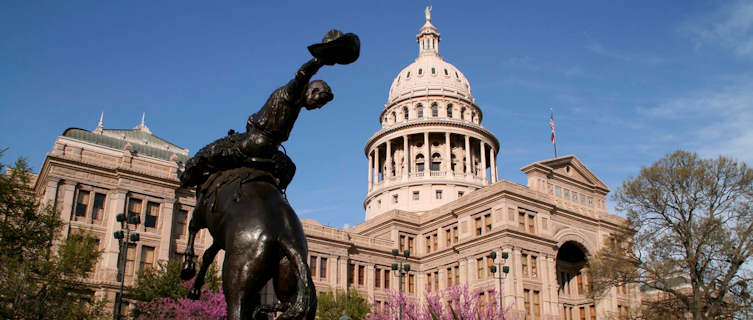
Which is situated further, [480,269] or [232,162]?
[480,269]

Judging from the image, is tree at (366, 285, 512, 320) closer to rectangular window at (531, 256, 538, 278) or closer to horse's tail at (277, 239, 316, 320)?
rectangular window at (531, 256, 538, 278)

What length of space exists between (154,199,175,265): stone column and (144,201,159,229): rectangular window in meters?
0.34

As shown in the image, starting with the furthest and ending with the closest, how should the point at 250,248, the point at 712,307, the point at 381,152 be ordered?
the point at 381,152
the point at 712,307
the point at 250,248

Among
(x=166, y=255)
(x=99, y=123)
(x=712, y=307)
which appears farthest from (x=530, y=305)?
(x=99, y=123)

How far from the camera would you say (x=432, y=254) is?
59031 mm

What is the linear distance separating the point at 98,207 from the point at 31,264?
17.7 meters

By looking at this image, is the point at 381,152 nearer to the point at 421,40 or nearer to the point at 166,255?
the point at 421,40

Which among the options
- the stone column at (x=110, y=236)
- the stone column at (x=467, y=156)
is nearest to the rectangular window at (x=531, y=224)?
the stone column at (x=467, y=156)

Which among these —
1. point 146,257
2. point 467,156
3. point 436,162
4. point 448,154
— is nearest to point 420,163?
point 436,162

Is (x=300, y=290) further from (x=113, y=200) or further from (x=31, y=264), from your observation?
(x=113, y=200)

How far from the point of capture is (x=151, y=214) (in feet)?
144

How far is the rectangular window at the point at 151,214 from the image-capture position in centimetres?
4344

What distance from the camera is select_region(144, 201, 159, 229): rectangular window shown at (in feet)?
143

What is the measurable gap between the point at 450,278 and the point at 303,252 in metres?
52.7
